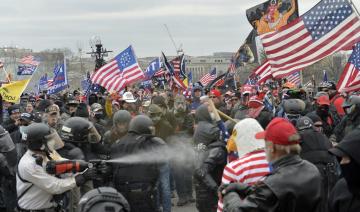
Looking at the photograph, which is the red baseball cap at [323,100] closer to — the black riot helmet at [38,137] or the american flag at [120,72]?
the american flag at [120,72]

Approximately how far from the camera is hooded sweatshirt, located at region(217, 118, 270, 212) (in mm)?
4734

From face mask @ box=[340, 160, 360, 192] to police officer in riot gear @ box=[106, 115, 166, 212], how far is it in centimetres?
330

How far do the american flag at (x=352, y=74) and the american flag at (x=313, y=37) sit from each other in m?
1.42

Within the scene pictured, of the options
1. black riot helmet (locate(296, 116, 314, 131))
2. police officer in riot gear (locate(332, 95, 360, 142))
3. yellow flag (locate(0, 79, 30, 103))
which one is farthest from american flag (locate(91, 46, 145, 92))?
black riot helmet (locate(296, 116, 314, 131))

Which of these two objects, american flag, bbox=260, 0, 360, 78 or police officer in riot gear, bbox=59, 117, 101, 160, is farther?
american flag, bbox=260, 0, 360, 78

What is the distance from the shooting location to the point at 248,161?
4.77 meters

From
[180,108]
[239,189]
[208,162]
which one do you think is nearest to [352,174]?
[239,189]

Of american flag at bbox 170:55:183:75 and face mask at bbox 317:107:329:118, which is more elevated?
american flag at bbox 170:55:183:75

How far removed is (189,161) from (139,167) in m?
3.77

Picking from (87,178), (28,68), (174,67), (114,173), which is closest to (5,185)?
(114,173)

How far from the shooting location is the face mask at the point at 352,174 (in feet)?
12.6

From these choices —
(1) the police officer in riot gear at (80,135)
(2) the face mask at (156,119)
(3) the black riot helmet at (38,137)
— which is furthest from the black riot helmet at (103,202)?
(2) the face mask at (156,119)

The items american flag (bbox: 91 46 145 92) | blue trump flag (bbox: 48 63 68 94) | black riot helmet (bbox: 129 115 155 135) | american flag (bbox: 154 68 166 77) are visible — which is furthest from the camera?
american flag (bbox: 154 68 166 77)

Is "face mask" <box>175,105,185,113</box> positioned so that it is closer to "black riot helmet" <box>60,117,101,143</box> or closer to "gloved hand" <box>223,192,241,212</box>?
"black riot helmet" <box>60,117,101,143</box>
